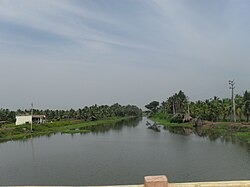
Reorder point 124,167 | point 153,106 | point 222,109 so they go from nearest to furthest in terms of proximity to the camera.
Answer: point 124,167 → point 222,109 → point 153,106

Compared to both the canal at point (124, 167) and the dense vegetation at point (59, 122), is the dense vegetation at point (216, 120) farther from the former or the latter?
the dense vegetation at point (59, 122)

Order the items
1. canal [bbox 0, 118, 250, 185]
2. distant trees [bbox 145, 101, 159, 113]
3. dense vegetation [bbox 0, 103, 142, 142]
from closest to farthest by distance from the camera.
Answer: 1. canal [bbox 0, 118, 250, 185]
2. dense vegetation [bbox 0, 103, 142, 142]
3. distant trees [bbox 145, 101, 159, 113]

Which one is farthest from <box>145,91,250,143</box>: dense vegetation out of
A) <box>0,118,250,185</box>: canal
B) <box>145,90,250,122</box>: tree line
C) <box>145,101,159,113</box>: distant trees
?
<box>145,101,159,113</box>: distant trees

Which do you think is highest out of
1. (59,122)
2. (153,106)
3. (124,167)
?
(153,106)

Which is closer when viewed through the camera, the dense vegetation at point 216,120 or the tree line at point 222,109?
the dense vegetation at point 216,120

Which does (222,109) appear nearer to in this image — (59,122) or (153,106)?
(59,122)

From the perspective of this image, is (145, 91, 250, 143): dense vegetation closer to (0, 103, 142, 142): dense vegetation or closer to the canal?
the canal

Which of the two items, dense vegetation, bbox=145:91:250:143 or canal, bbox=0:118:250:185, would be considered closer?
canal, bbox=0:118:250:185

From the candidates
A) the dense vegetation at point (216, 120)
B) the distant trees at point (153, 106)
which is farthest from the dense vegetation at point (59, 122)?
the distant trees at point (153, 106)

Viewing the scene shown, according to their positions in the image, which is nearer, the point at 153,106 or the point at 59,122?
the point at 59,122

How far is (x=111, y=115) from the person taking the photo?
11469 centimetres

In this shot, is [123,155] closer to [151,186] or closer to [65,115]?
[151,186]

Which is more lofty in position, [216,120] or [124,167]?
[216,120]

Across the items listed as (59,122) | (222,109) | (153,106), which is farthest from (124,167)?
(153,106)
